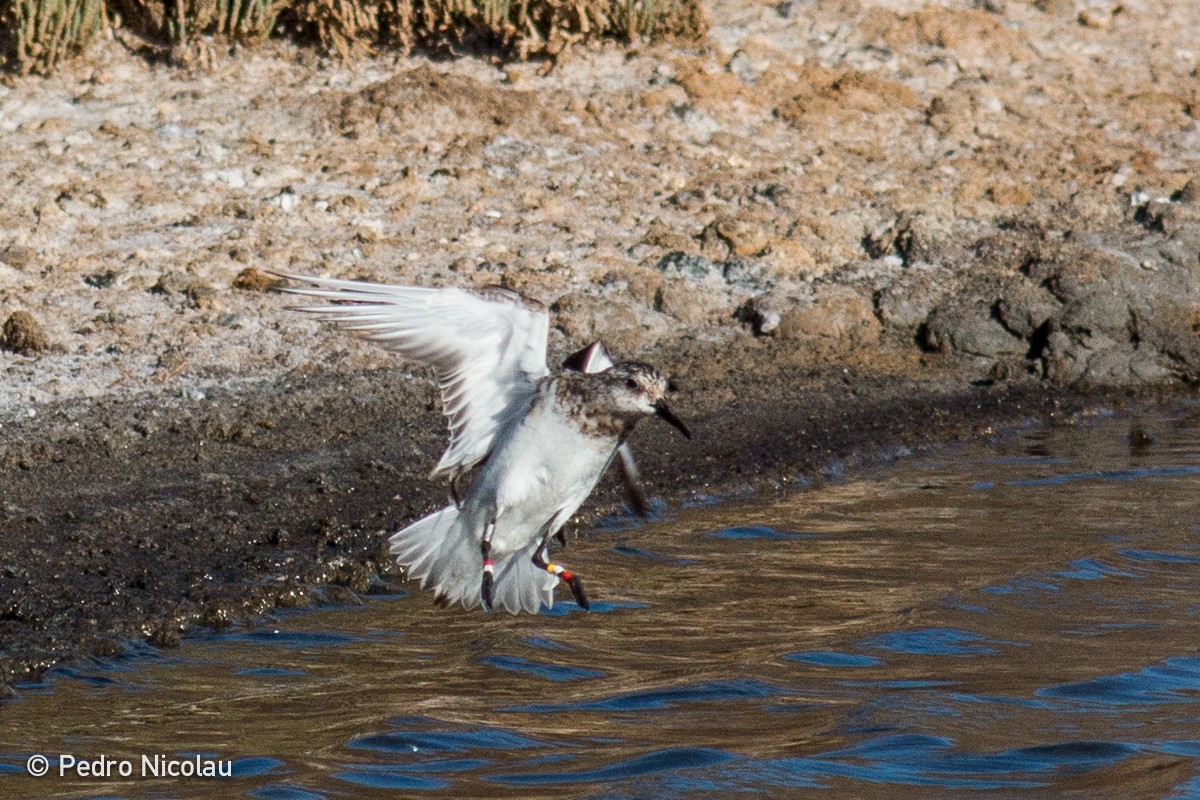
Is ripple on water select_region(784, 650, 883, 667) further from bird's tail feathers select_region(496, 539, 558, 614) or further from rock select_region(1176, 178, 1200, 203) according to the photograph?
rock select_region(1176, 178, 1200, 203)

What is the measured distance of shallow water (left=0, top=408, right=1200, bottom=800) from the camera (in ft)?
16.9

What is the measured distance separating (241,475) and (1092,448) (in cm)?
432

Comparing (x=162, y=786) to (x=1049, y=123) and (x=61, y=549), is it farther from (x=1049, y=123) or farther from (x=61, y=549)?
(x=1049, y=123)

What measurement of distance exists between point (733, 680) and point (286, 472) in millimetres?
2227

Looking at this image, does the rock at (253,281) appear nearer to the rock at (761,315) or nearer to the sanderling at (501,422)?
the rock at (761,315)

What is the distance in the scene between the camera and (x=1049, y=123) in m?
11.1

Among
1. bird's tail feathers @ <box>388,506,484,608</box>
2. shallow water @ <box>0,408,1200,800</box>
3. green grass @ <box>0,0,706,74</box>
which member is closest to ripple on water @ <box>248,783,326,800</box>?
shallow water @ <box>0,408,1200,800</box>

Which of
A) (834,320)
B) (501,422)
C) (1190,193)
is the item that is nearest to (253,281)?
(834,320)

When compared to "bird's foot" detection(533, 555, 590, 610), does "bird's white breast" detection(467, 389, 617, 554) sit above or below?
above

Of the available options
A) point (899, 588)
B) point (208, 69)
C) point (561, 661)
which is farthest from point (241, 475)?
point (208, 69)

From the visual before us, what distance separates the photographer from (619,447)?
571cm

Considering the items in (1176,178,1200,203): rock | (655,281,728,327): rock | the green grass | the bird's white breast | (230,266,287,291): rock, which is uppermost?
the green grass

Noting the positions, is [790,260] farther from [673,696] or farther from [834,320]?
[673,696]

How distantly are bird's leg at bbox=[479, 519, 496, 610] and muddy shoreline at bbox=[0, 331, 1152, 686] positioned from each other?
2.93ft
